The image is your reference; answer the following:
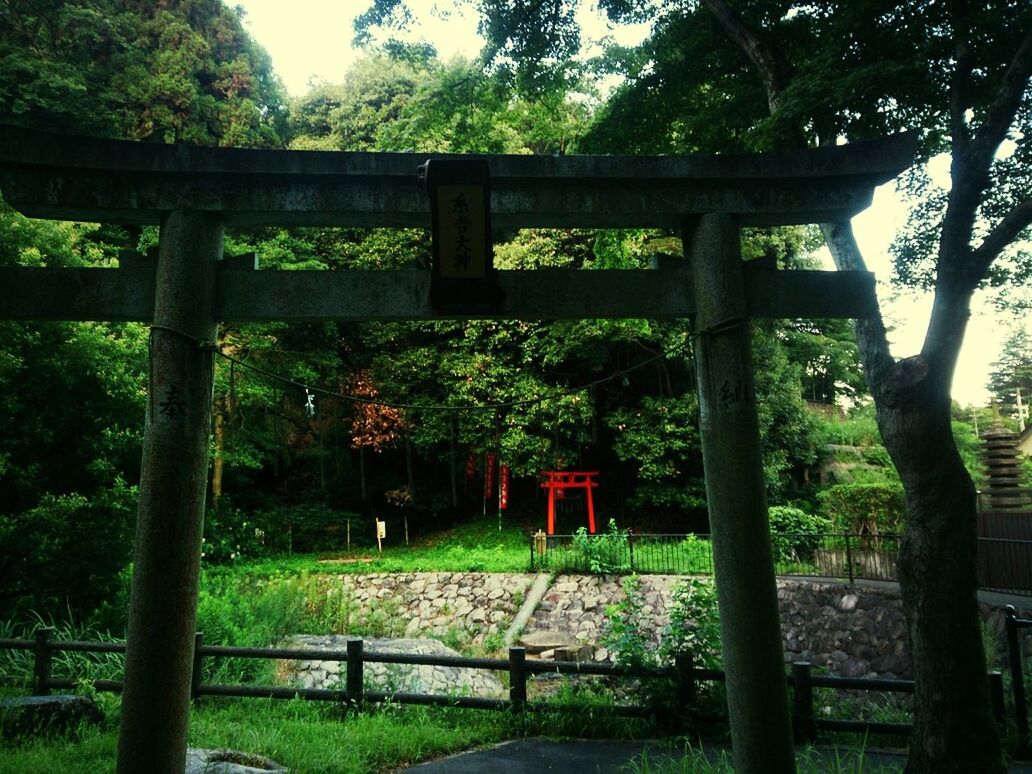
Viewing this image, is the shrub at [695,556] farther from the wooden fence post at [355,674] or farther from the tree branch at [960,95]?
→ the tree branch at [960,95]

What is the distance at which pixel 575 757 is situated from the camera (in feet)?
19.1

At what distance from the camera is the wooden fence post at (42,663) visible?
7.25 m

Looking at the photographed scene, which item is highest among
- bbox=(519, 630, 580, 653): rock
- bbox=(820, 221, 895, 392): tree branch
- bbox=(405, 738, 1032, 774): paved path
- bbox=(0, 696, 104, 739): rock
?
bbox=(820, 221, 895, 392): tree branch

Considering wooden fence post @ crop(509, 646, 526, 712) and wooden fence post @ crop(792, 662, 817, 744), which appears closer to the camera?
wooden fence post @ crop(792, 662, 817, 744)

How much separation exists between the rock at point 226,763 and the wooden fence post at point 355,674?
5.70 feet

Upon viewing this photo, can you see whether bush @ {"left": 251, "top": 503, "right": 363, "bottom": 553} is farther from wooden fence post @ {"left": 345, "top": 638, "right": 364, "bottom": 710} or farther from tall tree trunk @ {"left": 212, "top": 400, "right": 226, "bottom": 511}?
wooden fence post @ {"left": 345, "top": 638, "right": 364, "bottom": 710}

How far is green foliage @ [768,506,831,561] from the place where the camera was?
56.5 feet

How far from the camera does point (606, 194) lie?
4617 mm

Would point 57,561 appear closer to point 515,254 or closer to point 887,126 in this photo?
point 887,126

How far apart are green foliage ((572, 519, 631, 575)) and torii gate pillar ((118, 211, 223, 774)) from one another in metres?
13.6

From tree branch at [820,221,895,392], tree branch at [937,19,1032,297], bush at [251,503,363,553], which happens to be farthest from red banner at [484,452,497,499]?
tree branch at [937,19,1032,297]

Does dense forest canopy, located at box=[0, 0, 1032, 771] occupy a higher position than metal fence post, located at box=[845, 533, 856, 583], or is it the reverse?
dense forest canopy, located at box=[0, 0, 1032, 771]

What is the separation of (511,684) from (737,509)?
386cm

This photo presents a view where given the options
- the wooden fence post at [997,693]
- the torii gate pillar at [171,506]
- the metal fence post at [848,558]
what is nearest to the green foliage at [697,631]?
the wooden fence post at [997,693]
